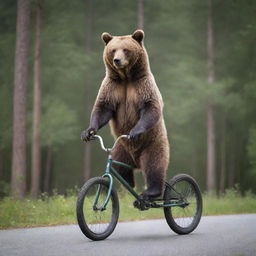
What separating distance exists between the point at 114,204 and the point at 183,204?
1.28 meters

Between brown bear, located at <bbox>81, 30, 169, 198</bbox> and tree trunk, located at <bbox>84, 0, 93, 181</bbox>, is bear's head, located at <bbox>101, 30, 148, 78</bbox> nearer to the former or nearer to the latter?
brown bear, located at <bbox>81, 30, 169, 198</bbox>

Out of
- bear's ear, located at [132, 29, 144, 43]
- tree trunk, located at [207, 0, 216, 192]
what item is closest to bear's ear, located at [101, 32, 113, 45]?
bear's ear, located at [132, 29, 144, 43]

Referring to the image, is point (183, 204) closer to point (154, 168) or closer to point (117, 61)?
point (154, 168)

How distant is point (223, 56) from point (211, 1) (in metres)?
2.96

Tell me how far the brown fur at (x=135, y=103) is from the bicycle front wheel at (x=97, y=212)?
84cm

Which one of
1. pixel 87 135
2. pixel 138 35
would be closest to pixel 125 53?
pixel 138 35

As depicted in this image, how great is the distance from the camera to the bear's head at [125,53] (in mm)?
7012

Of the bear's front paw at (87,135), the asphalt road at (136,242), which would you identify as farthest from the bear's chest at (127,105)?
the asphalt road at (136,242)

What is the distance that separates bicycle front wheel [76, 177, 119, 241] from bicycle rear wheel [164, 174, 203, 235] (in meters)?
0.95

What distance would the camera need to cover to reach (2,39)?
22578 mm

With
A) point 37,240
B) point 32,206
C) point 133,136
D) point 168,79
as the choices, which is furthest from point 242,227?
point 168,79

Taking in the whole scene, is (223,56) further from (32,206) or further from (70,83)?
(32,206)

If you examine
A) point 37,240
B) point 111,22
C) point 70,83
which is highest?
point 111,22

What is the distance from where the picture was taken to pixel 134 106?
23.6 feet
